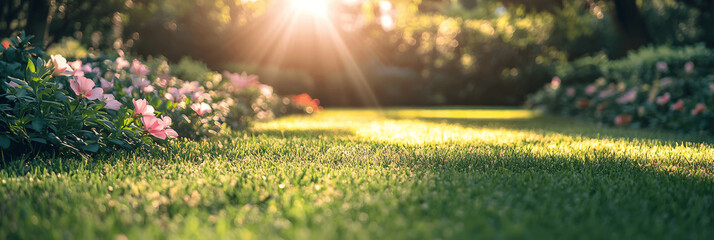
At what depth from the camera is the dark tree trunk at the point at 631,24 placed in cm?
1228

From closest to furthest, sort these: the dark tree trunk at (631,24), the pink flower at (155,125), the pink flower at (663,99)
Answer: the pink flower at (155,125)
the pink flower at (663,99)
the dark tree trunk at (631,24)

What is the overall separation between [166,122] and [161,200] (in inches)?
52.0

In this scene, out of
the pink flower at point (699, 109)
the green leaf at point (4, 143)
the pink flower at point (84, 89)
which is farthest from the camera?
the pink flower at point (699, 109)

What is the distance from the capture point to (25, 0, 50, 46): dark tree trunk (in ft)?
18.1

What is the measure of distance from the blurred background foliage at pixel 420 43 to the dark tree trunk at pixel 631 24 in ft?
0.09

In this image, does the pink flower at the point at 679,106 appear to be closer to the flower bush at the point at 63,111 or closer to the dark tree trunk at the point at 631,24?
the flower bush at the point at 63,111

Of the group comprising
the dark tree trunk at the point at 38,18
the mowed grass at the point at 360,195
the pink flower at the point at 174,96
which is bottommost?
the mowed grass at the point at 360,195

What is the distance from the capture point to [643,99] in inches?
293

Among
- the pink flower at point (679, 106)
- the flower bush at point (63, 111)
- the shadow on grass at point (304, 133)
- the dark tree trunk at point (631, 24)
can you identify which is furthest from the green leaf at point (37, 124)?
the dark tree trunk at point (631, 24)

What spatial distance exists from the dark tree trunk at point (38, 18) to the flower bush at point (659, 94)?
314 inches

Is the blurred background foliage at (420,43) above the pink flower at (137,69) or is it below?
above

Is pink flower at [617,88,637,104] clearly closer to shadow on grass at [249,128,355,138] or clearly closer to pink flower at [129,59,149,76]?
shadow on grass at [249,128,355,138]

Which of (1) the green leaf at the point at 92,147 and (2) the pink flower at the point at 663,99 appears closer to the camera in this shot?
(1) the green leaf at the point at 92,147

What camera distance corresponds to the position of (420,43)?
22.7 m
